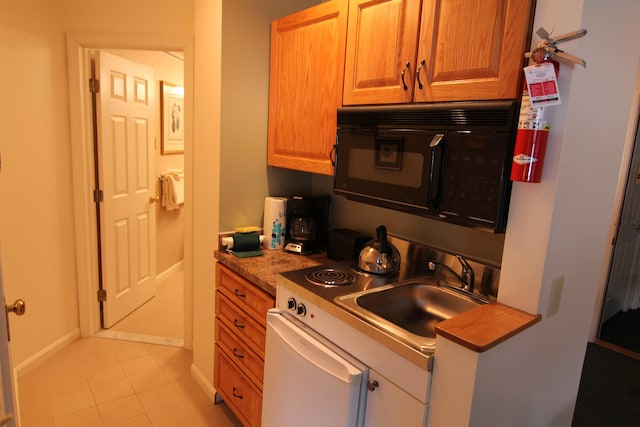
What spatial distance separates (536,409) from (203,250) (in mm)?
1719

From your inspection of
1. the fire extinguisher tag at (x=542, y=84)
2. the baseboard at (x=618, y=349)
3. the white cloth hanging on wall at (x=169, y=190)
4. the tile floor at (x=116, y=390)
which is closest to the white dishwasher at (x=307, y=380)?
the tile floor at (x=116, y=390)

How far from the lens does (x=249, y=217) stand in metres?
2.24

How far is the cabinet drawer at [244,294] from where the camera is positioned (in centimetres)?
180

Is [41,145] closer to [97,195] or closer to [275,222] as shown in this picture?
[97,195]

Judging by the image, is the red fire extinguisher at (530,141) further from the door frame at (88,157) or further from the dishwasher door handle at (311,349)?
the door frame at (88,157)

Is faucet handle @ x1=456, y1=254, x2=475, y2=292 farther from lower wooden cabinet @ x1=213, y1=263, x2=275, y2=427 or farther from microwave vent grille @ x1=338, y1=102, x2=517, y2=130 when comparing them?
lower wooden cabinet @ x1=213, y1=263, x2=275, y2=427

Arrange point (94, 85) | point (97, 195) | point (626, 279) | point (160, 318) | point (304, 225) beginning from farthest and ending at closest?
point (626, 279) < point (160, 318) < point (97, 195) < point (94, 85) < point (304, 225)

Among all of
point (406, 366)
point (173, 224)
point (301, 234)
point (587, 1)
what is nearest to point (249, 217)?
point (301, 234)

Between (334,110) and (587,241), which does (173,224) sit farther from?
(587,241)

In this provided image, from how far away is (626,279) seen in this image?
3.57 m

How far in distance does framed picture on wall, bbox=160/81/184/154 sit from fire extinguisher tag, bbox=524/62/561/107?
11.4 ft

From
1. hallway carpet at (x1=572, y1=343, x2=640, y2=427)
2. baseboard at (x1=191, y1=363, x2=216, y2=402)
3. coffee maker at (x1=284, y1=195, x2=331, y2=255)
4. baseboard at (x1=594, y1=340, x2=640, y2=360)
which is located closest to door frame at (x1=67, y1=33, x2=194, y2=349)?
baseboard at (x1=191, y1=363, x2=216, y2=402)

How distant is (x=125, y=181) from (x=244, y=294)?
1709 mm

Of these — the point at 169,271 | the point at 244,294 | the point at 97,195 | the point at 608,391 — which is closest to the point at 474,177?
the point at 244,294
